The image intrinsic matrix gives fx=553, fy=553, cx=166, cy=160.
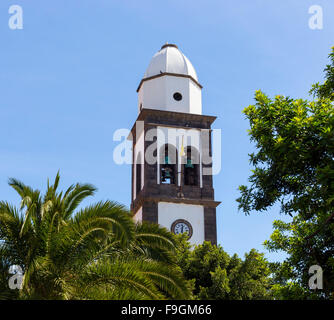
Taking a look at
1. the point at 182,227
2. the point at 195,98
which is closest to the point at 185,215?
the point at 182,227

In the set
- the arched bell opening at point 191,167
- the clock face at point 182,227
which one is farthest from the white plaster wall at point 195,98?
the clock face at point 182,227

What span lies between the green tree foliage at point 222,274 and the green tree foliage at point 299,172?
10.8 m

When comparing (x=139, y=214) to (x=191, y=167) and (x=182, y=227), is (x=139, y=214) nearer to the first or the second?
(x=182, y=227)

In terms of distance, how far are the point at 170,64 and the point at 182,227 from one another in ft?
37.6

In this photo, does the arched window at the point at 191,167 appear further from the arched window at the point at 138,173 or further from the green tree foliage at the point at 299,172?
the green tree foliage at the point at 299,172

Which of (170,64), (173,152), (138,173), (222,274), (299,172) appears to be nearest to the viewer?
(299,172)

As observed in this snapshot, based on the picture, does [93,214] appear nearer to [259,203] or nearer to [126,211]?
[126,211]

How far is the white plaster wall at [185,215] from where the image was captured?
34.4 meters

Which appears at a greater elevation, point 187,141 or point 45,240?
point 187,141

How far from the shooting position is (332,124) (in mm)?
10836

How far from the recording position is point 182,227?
1358 inches
